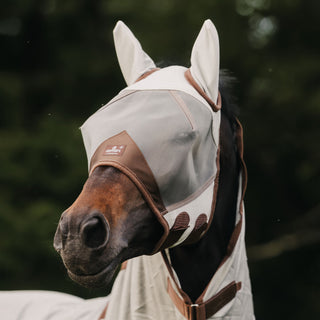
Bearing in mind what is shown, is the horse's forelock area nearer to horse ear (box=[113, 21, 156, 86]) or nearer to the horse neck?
the horse neck

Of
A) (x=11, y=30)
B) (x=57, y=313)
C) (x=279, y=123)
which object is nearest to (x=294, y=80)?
(x=279, y=123)

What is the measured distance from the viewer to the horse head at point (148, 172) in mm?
1393

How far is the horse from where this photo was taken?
4.66 ft

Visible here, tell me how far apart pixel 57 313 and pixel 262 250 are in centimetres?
341

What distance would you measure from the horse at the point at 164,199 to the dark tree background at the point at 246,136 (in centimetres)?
328

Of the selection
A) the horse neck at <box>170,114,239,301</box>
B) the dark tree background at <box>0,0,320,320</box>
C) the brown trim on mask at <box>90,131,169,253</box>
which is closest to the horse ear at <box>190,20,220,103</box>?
the horse neck at <box>170,114,239,301</box>

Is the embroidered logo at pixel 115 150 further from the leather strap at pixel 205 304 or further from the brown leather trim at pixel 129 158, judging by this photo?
the leather strap at pixel 205 304

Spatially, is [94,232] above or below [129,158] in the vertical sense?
below

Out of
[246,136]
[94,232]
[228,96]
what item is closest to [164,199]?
[94,232]

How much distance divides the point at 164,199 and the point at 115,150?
180 millimetres

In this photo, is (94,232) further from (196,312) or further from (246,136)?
(246,136)

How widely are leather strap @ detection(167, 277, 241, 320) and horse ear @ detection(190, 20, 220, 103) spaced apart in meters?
0.56

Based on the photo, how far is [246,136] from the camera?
5.43 metres

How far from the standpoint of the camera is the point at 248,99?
554 cm
